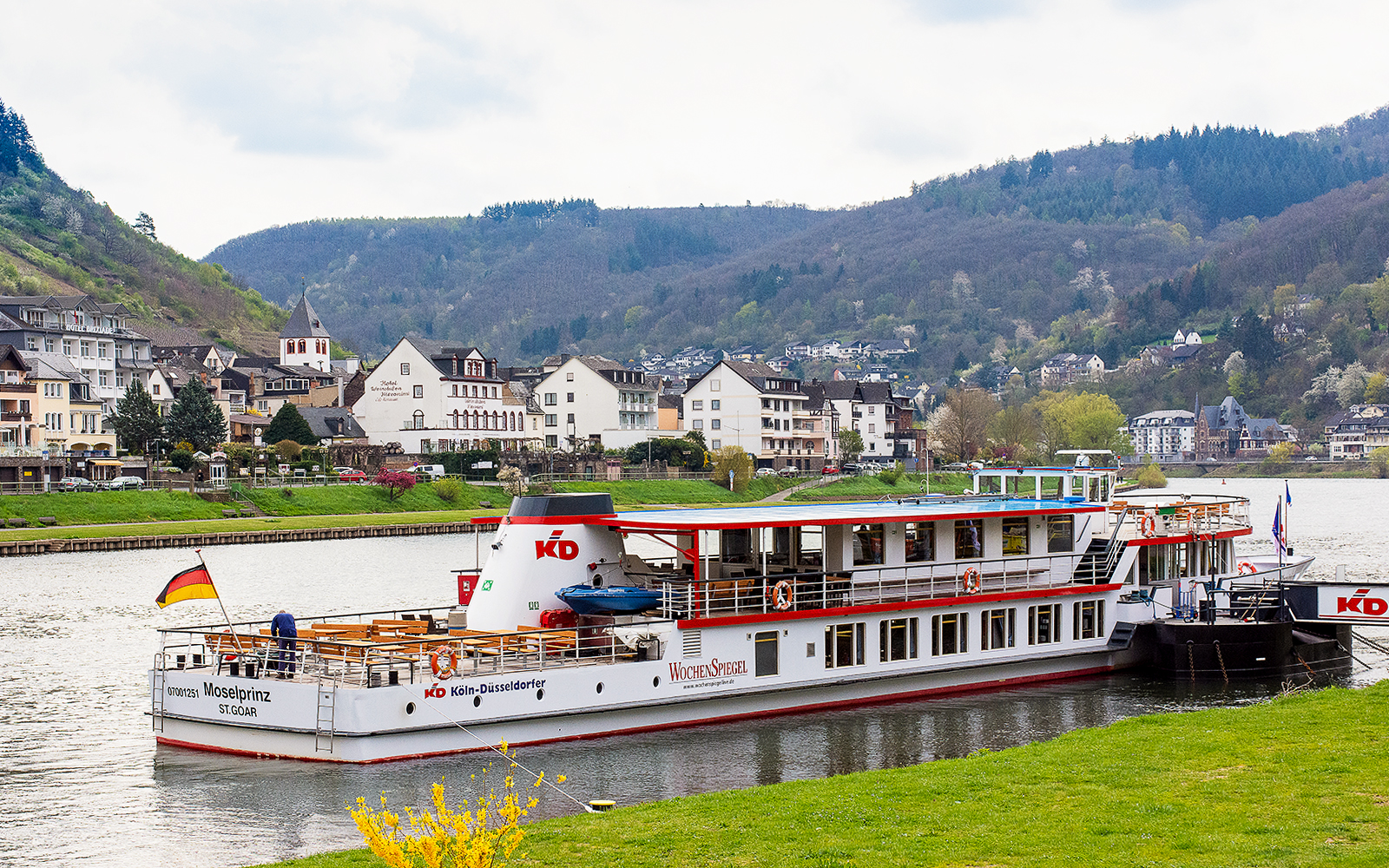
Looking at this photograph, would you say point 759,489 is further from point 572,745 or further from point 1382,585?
point 572,745

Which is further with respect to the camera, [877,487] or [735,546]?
[877,487]

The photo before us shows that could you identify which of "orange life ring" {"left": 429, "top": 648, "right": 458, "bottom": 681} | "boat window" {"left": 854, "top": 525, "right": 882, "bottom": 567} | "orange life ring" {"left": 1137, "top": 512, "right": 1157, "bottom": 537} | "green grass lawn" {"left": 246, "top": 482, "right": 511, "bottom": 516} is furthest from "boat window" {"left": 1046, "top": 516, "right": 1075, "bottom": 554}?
"green grass lawn" {"left": 246, "top": 482, "right": 511, "bottom": 516}

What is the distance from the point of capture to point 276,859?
19.1 m

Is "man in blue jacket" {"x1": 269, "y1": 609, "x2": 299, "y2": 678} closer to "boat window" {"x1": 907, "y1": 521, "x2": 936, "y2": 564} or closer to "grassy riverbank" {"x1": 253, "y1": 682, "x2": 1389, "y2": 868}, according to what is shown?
"grassy riverbank" {"x1": 253, "y1": 682, "x2": 1389, "y2": 868}

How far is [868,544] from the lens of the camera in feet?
106

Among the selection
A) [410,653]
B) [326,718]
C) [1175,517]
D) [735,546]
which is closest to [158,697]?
[326,718]

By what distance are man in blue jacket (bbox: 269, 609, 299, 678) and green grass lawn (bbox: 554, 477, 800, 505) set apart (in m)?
72.8

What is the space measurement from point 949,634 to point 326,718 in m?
15.1

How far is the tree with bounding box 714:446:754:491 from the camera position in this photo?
114 m

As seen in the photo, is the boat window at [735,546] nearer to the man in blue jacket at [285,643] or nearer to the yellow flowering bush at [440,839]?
the man in blue jacket at [285,643]

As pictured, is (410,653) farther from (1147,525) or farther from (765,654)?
(1147,525)

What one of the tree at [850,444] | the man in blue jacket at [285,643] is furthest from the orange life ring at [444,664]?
the tree at [850,444]

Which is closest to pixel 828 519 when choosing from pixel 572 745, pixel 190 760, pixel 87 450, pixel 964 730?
pixel 964 730

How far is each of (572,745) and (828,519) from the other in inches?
305
